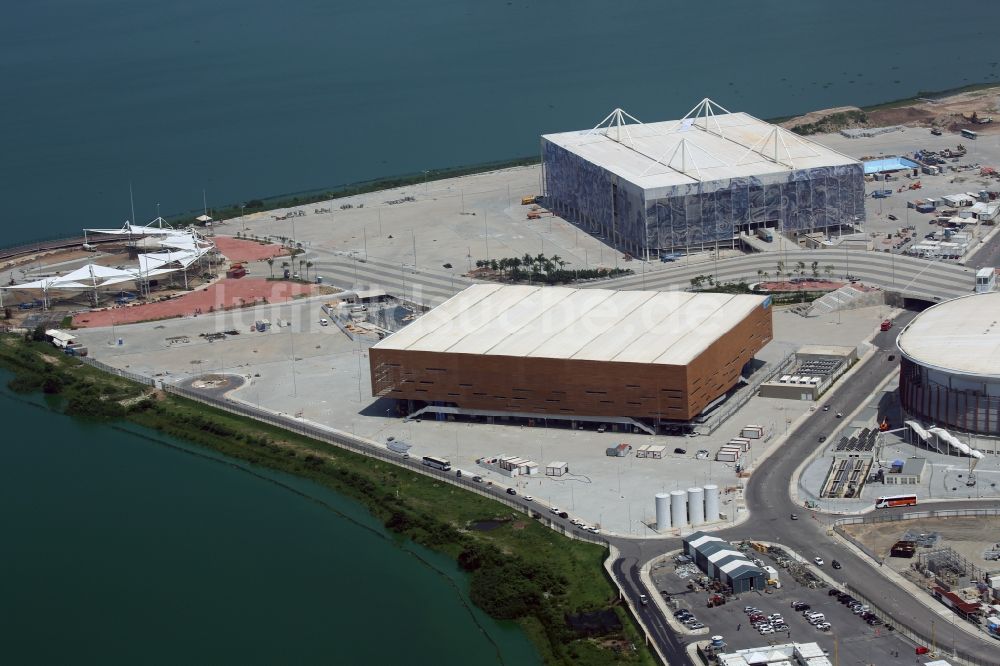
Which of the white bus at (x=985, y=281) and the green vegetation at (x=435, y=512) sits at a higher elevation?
the white bus at (x=985, y=281)

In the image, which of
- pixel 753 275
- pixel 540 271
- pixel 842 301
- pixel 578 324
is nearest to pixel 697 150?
pixel 753 275

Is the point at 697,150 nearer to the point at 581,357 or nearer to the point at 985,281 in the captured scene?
the point at 985,281

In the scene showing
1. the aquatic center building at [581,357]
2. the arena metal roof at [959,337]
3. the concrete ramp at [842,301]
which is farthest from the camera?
the concrete ramp at [842,301]

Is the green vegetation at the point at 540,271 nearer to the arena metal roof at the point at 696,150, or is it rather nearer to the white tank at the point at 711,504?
the arena metal roof at the point at 696,150

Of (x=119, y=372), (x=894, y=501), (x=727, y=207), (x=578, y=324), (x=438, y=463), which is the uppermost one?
(x=727, y=207)

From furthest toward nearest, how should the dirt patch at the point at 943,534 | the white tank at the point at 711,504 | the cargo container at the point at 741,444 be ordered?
the cargo container at the point at 741,444 → the white tank at the point at 711,504 → the dirt patch at the point at 943,534

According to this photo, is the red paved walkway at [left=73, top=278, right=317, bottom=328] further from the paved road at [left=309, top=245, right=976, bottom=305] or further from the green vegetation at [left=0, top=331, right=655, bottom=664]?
the green vegetation at [left=0, top=331, right=655, bottom=664]

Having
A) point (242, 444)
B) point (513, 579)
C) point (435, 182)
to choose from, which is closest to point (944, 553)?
point (513, 579)

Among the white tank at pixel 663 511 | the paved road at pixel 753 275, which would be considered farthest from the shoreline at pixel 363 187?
the white tank at pixel 663 511
